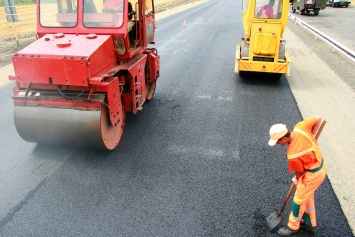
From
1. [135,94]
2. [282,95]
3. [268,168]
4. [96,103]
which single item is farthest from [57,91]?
[282,95]

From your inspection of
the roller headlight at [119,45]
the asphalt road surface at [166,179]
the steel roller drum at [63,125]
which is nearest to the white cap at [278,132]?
the asphalt road surface at [166,179]

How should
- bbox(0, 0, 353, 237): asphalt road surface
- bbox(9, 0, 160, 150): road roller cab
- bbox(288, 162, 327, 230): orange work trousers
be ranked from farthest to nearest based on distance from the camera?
bbox(9, 0, 160, 150): road roller cab, bbox(0, 0, 353, 237): asphalt road surface, bbox(288, 162, 327, 230): orange work trousers

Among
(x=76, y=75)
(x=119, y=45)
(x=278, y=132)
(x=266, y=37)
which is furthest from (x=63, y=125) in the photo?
(x=266, y=37)

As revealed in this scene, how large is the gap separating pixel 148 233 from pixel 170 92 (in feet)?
17.3

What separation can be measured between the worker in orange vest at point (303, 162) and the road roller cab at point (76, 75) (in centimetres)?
278

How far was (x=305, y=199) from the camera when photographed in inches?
147

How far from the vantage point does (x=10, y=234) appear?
3.87 m

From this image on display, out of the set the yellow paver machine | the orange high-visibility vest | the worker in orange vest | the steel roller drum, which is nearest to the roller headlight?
the steel roller drum

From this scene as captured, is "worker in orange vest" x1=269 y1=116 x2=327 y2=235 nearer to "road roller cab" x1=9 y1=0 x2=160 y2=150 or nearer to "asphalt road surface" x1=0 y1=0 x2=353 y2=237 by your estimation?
"asphalt road surface" x1=0 y1=0 x2=353 y2=237

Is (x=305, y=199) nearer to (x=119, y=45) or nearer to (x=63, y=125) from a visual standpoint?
(x=63, y=125)

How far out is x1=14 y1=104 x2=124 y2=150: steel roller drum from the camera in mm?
4961

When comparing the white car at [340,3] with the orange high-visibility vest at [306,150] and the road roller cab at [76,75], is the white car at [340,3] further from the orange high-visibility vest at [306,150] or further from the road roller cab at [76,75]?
the orange high-visibility vest at [306,150]

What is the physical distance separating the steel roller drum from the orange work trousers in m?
2.99

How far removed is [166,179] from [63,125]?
5.99ft
